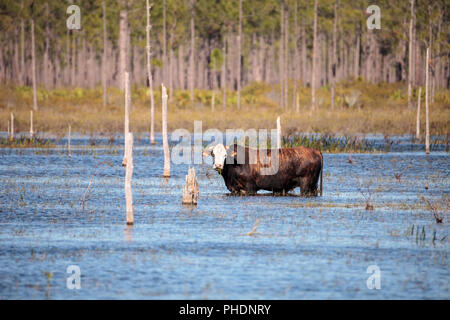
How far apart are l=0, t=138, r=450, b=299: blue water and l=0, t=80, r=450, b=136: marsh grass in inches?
954

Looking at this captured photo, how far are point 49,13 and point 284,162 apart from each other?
8200 centimetres

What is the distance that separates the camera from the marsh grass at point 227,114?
5544cm

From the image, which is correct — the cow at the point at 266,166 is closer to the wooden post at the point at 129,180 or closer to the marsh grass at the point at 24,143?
the wooden post at the point at 129,180

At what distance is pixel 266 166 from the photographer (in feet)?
78.9

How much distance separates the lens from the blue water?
13383mm

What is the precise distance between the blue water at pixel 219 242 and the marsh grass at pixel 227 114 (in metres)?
24.2

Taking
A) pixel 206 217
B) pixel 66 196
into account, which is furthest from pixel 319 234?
pixel 66 196

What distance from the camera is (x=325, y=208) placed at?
2219 centimetres
